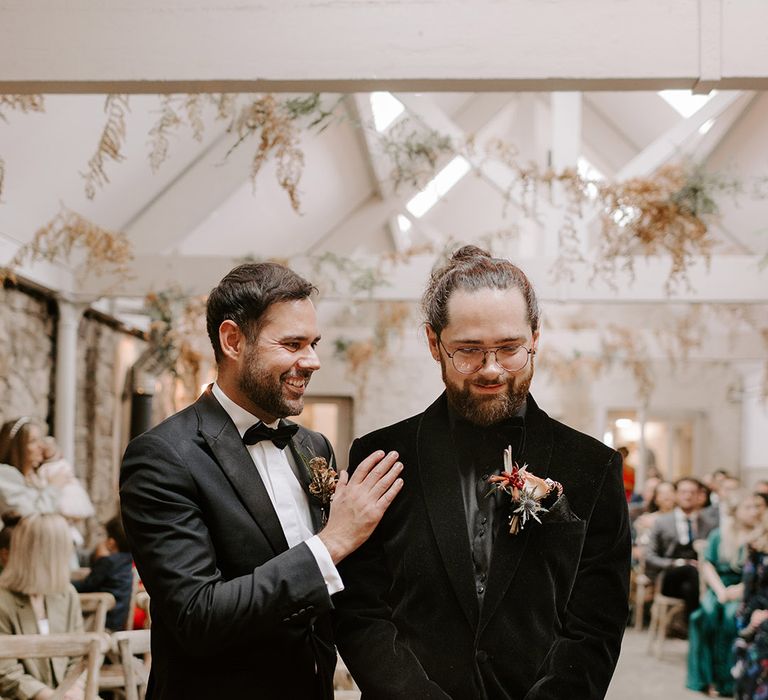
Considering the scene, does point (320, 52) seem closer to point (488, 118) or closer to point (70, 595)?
point (70, 595)

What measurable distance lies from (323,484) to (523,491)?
50 cm

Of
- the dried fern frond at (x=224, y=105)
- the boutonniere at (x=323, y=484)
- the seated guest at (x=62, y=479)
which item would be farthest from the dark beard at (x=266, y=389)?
the seated guest at (x=62, y=479)

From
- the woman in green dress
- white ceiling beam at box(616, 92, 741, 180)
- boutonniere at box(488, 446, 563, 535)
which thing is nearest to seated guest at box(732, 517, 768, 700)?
the woman in green dress

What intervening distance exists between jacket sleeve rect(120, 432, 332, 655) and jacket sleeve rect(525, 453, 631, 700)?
0.43 m

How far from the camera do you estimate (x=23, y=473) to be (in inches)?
Result: 231

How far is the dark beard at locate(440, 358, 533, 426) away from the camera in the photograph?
1.80 metres

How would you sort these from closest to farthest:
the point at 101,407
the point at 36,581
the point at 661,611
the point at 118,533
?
the point at 36,581, the point at 118,533, the point at 661,611, the point at 101,407

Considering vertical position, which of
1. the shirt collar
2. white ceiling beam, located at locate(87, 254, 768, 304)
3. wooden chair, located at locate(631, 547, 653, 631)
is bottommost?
wooden chair, located at locate(631, 547, 653, 631)

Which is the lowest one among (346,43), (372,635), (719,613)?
Answer: (719,613)

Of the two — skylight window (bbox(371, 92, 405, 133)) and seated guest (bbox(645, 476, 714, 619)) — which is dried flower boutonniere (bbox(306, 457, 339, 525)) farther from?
skylight window (bbox(371, 92, 405, 133))

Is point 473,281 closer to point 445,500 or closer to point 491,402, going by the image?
point 491,402

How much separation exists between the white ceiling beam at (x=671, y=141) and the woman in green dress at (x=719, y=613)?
2.62 metres

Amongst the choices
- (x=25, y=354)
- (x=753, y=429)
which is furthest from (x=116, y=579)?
(x=753, y=429)

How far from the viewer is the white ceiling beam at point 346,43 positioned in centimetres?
303
